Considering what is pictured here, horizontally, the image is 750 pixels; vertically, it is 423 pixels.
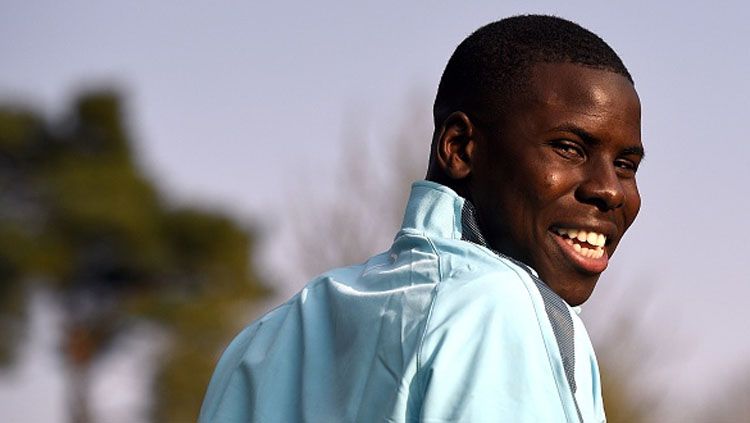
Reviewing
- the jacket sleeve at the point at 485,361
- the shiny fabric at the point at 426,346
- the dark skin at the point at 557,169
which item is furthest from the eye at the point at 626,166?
the jacket sleeve at the point at 485,361

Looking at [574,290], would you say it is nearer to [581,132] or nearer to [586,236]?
[586,236]

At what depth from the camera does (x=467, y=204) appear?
Result: 2.04 m

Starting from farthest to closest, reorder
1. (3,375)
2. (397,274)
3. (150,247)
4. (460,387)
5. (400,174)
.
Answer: (150,247)
(3,375)
(400,174)
(397,274)
(460,387)

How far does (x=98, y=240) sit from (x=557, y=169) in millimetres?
23278

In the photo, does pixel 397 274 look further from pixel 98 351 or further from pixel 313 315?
pixel 98 351

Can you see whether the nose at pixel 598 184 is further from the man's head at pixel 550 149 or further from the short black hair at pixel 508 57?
the short black hair at pixel 508 57

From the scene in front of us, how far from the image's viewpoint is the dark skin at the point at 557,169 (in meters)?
2.03

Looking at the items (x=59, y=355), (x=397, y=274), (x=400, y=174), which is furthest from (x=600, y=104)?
(x=59, y=355)

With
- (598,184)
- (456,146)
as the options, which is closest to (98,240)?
(456,146)

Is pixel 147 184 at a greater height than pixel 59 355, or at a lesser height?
greater

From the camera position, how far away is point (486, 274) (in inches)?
69.7

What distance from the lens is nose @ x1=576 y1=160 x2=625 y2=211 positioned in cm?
206

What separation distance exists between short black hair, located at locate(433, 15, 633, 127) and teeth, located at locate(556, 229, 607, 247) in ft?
0.68

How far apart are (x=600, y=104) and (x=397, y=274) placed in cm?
40
